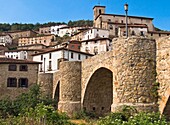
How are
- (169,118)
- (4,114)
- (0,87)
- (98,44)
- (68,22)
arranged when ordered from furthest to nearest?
(68,22) → (98,44) → (0,87) → (4,114) → (169,118)

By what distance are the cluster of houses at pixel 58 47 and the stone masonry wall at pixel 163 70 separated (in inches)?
969

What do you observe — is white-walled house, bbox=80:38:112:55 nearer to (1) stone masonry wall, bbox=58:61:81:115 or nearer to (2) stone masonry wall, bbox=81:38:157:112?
(1) stone masonry wall, bbox=58:61:81:115

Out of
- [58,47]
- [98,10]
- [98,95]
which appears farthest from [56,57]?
[98,10]

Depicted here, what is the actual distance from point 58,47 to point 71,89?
163ft

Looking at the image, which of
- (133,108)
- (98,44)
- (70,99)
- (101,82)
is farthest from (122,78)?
(98,44)

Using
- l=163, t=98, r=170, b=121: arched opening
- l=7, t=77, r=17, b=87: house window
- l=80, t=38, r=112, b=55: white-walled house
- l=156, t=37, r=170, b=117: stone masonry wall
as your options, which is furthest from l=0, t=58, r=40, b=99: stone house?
l=80, t=38, r=112, b=55: white-walled house

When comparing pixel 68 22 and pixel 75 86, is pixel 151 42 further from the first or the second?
pixel 68 22

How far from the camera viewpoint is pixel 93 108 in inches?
1136

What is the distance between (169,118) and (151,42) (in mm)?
4088

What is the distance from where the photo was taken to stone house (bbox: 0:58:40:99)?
37.6m

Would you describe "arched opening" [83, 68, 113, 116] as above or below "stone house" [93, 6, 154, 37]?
below

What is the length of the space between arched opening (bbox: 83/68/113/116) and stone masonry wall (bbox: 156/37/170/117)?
35.2ft

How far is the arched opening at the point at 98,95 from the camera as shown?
27.3 meters

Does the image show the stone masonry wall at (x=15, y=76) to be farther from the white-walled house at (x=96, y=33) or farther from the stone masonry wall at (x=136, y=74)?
the white-walled house at (x=96, y=33)
